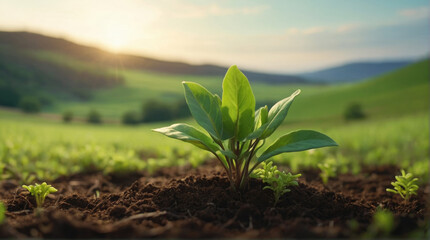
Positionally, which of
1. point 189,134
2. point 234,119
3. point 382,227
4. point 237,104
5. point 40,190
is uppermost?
point 237,104

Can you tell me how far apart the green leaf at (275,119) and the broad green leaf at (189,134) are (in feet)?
1.21

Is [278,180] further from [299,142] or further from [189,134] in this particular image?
[189,134]

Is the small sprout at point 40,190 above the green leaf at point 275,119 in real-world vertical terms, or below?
below

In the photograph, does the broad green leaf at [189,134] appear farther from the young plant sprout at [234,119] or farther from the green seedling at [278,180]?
the green seedling at [278,180]

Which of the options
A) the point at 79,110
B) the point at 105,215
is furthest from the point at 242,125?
the point at 79,110

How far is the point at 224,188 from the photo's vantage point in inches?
110

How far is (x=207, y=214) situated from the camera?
88.6 inches

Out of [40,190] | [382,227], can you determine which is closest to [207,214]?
[382,227]

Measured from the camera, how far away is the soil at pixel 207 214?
5.91 ft

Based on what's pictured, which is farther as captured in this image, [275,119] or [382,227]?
[275,119]

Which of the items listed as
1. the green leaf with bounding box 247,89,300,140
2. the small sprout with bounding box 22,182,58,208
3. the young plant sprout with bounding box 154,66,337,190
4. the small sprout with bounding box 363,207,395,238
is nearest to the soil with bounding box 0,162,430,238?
the small sprout with bounding box 363,207,395,238

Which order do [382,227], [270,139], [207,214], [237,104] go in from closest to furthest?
[382,227] → [207,214] → [237,104] → [270,139]

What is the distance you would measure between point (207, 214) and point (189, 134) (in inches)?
27.3

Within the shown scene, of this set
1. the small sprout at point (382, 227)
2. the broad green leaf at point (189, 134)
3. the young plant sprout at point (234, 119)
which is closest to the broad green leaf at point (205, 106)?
the young plant sprout at point (234, 119)
